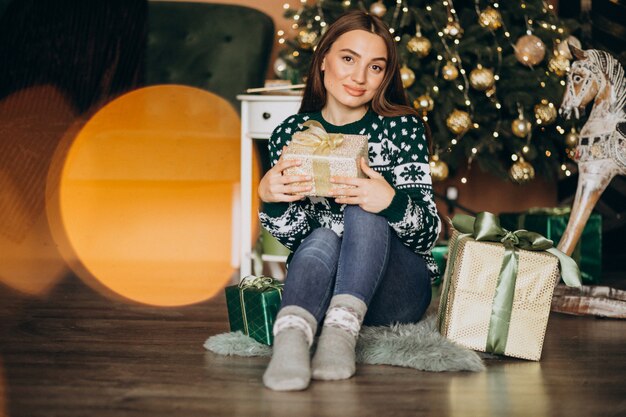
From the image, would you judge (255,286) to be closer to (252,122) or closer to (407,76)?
(252,122)

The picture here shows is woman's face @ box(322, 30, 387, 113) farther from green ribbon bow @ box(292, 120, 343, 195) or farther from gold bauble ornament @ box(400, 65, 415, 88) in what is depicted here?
gold bauble ornament @ box(400, 65, 415, 88)

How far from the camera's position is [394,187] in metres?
1.79

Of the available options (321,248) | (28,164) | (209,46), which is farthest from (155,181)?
(321,248)

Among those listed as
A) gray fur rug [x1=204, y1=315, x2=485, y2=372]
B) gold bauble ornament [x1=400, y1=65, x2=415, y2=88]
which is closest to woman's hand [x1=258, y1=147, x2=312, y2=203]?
gray fur rug [x1=204, y1=315, x2=485, y2=372]

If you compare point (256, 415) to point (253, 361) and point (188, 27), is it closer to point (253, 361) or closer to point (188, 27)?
point (253, 361)

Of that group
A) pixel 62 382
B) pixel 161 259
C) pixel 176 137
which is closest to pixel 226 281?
pixel 161 259

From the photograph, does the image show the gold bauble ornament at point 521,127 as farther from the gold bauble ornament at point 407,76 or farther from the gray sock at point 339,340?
the gray sock at point 339,340

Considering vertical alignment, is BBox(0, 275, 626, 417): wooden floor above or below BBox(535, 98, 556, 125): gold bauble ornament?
below

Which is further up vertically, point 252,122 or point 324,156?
point 324,156

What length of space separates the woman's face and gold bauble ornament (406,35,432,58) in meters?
1.03

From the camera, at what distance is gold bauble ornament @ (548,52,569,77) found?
2.87 m

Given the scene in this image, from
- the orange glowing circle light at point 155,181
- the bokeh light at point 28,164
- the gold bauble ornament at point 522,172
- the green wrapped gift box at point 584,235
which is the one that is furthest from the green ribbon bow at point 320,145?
the bokeh light at point 28,164

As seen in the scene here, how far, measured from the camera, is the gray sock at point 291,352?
142 centimetres

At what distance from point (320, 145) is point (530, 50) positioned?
5.05 ft
